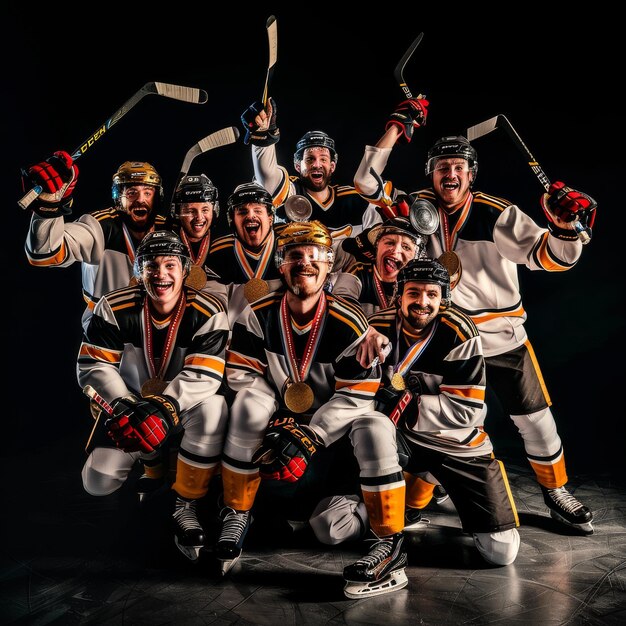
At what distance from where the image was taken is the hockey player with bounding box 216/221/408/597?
3.06 metres

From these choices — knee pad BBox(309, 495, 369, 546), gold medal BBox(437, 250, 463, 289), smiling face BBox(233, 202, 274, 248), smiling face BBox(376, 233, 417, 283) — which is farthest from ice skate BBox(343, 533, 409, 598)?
smiling face BBox(233, 202, 274, 248)

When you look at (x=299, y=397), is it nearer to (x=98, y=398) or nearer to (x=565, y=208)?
(x=98, y=398)

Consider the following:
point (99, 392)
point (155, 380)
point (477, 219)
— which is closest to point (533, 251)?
point (477, 219)

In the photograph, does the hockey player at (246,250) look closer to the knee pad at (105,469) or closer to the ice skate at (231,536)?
the knee pad at (105,469)

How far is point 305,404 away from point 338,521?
20.8 inches

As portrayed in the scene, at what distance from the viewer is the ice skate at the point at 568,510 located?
362cm

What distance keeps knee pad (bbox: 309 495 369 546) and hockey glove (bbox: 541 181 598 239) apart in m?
1.53

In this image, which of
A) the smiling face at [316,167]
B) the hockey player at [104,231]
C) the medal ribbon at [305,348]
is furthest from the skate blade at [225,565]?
the smiling face at [316,167]

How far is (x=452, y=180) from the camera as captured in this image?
12.7 ft

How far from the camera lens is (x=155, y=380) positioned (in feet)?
11.5

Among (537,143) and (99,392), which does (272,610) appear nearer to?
(99,392)

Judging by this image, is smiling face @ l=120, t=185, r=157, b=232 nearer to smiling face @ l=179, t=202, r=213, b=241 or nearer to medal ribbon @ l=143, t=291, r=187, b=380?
smiling face @ l=179, t=202, r=213, b=241

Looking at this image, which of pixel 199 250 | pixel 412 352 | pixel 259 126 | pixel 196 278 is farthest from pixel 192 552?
pixel 259 126

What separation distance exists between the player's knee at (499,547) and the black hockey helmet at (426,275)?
982 mm
